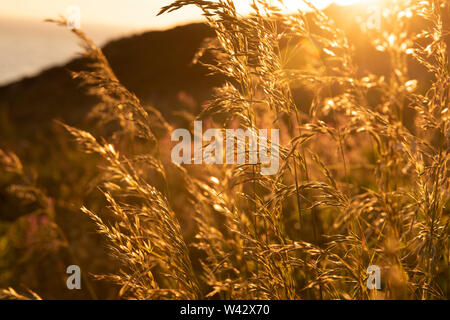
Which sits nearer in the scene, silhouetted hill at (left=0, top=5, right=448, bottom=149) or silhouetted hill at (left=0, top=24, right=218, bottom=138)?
silhouetted hill at (left=0, top=5, right=448, bottom=149)

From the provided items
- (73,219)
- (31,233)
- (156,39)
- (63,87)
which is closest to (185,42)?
(156,39)

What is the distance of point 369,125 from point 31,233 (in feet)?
11.7

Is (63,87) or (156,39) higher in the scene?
(156,39)

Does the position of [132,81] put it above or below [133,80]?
below

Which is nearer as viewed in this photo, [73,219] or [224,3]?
[224,3]

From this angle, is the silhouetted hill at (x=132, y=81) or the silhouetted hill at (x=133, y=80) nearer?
the silhouetted hill at (x=132, y=81)

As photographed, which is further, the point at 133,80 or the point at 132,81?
the point at 133,80

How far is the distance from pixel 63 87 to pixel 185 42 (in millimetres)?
9685
